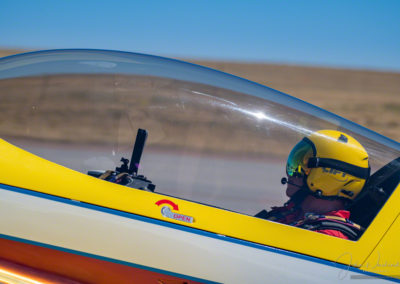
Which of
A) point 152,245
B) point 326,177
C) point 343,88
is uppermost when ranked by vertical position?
point 343,88

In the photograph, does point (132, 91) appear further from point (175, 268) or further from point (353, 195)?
point (353, 195)

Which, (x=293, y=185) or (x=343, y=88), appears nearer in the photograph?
(x=293, y=185)

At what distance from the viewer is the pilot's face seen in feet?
7.44

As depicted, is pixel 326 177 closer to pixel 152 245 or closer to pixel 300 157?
pixel 300 157

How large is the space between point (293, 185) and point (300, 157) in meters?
0.16

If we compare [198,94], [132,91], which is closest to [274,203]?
[198,94]

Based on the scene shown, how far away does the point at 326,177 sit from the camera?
2.19 m

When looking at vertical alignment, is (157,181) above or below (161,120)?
below

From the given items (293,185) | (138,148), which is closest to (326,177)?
(293,185)

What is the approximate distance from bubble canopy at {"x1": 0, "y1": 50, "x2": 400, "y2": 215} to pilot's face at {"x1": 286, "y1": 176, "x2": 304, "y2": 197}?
2.6 inches

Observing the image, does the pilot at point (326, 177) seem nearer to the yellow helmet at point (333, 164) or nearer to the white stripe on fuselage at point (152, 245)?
the yellow helmet at point (333, 164)

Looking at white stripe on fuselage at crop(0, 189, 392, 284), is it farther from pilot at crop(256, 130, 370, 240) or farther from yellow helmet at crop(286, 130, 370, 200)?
yellow helmet at crop(286, 130, 370, 200)

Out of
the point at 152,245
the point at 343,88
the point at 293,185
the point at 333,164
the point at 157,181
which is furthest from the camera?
the point at 343,88

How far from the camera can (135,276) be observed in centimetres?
189
